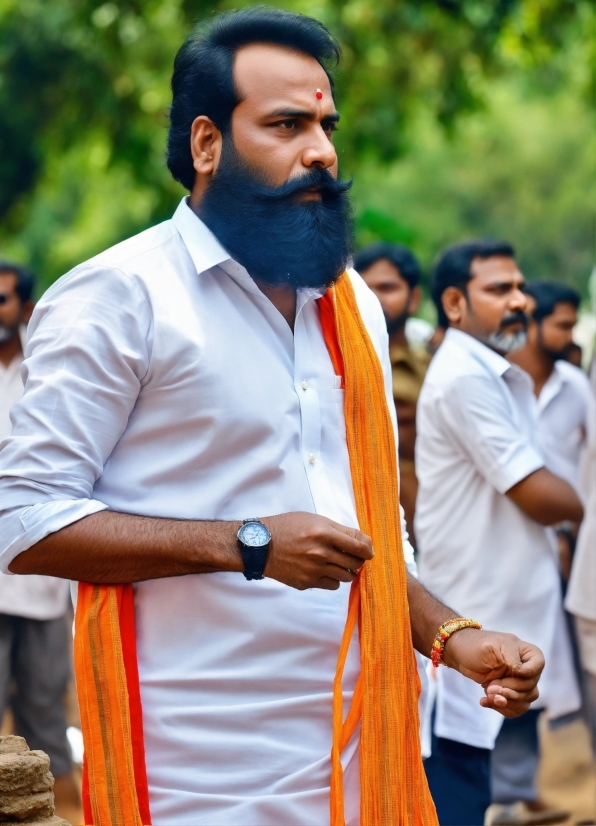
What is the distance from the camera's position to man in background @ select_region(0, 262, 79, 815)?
5.41 m

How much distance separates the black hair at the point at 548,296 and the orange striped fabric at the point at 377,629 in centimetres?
431

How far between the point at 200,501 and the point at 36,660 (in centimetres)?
340

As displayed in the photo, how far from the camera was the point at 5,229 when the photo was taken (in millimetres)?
14539

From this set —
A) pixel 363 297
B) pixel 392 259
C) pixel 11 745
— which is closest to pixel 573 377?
pixel 392 259

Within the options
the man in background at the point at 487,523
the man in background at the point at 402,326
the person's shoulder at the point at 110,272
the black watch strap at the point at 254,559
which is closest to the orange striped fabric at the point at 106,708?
the black watch strap at the point at 254,559

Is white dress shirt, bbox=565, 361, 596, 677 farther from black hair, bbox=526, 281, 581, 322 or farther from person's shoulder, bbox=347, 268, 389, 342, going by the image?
person's shoulder, bbox=347, 268, 389, 342

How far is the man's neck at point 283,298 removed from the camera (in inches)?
104

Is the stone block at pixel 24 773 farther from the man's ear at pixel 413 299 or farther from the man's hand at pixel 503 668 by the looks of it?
the man's ear at pixel 413 299

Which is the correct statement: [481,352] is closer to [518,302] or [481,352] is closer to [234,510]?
[518,302]

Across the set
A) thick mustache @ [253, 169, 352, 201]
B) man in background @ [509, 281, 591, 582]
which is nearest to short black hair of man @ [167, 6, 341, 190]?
thick mustache @ [253, 169, 352, 201]

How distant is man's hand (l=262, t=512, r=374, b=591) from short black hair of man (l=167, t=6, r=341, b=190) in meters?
0.86

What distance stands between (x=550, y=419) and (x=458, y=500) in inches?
57.8

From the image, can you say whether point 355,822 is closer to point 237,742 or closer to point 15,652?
point 237,742

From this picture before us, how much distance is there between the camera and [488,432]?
185 inches
